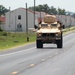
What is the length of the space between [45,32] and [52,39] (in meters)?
0.98

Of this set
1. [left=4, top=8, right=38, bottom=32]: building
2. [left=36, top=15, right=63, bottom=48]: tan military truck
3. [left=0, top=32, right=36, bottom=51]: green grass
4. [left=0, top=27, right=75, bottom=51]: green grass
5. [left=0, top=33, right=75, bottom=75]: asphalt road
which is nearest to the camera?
[left=0, top=33, right=75, bottom=75]: asphalt road

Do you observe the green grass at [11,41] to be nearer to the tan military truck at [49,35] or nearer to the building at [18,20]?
the tan military truck at [49,35]

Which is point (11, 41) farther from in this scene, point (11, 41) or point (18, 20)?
point (18, 20)

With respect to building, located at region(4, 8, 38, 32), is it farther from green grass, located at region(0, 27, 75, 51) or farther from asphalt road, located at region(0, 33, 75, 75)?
asphalt road, located at region(0, 33, 75, 75)

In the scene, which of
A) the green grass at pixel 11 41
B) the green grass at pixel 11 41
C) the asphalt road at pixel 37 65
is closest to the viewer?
the asphalt road at pixel 37 65

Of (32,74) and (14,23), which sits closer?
(32,74)

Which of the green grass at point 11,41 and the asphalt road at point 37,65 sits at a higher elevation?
the asphalt road at point 37,65

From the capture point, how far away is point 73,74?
15555mm

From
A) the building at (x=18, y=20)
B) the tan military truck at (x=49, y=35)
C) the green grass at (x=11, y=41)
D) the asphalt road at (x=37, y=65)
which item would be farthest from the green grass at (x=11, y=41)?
the building at (x=18, y=20)

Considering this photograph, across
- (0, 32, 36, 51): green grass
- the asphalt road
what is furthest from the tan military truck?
the asphalt road

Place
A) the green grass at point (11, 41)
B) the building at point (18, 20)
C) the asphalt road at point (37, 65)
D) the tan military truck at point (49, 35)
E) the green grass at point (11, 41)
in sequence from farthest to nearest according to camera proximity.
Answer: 1. the building at point (18, 20)
2. the green grass at point (11, 41)
3. the green grass at point (11, 41)
4. the tan military truck at point (49, 35)
5. the asphalt road at point (37, 65)

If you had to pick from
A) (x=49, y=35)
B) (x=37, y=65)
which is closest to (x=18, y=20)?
(x=49, y=35)

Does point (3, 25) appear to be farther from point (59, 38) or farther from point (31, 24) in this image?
point (59, 38)

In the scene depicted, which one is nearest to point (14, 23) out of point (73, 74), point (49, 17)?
point (49, 17)
